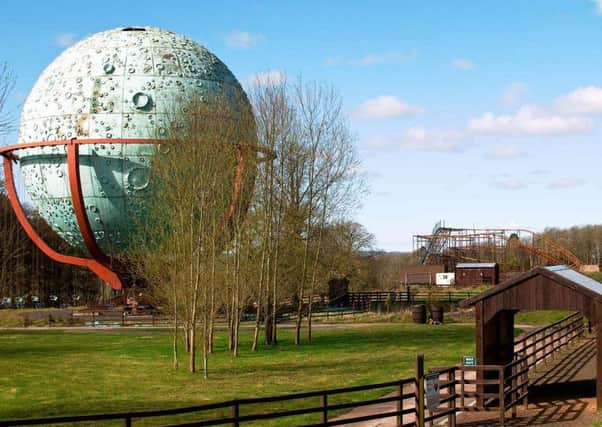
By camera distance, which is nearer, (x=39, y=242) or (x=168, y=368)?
(x=168, y=368)

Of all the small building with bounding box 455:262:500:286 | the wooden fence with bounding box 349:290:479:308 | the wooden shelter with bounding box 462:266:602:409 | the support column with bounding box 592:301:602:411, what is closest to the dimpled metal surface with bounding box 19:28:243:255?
the wooden fence with bounding box 349:290:479:308

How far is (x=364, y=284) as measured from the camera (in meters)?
84.1

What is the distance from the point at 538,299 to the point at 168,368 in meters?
12.1

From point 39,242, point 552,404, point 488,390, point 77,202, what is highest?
point 77,202

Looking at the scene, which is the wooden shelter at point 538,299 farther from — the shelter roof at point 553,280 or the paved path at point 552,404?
the paved path at point 552,404

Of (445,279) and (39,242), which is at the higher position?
(39,242)

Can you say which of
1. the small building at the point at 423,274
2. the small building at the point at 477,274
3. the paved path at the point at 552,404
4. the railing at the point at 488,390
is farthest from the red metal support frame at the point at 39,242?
the small building at the point at 423,274

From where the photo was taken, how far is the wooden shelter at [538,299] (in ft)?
52.7

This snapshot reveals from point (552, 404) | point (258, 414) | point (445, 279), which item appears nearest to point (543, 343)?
Result: point (552, 404)

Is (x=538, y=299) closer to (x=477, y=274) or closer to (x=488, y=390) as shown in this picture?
(x=488, y=390)

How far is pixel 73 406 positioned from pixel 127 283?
99.0ft

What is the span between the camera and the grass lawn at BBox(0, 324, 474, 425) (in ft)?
62.6

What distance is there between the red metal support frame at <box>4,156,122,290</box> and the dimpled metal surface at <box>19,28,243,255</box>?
3.33ft

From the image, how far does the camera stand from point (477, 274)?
71.4m
